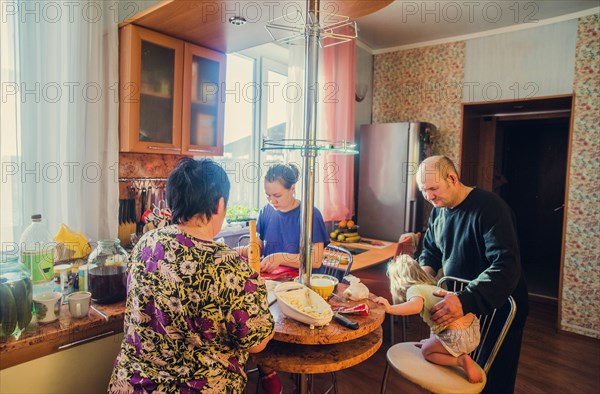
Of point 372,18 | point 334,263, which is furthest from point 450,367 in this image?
point 372,18

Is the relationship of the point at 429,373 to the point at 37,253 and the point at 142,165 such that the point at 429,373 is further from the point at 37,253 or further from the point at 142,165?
the point at 142,165

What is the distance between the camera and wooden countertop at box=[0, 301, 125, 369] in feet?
4.35

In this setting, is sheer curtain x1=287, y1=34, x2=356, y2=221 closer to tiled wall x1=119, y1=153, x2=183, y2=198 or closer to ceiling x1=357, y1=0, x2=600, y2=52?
ceiling x1=357, y1=0, x2=600, y2=52

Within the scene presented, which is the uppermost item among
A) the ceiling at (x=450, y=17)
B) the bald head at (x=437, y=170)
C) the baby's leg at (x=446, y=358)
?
the ceiling at (x=450, y=17)

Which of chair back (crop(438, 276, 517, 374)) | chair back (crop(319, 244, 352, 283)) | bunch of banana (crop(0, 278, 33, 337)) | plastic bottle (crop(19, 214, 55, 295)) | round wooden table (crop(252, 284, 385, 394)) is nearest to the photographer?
round wooden table (crop(252, 284, 385, 394))

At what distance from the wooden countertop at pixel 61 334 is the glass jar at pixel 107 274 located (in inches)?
1.8

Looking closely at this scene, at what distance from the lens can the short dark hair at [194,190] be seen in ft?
3.79

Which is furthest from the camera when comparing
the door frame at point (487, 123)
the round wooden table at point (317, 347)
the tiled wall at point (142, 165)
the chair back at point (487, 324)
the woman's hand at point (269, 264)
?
the door frame at point (487, 123)

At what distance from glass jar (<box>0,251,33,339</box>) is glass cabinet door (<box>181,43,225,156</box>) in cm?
125

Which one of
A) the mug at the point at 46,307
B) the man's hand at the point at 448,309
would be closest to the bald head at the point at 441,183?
the man's hand at the point at 448,309

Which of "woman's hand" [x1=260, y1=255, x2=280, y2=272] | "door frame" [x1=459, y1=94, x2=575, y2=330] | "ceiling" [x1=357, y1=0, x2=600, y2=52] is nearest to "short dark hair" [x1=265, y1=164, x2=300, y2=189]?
"woman's hand" [x1=260, y1=255, x2=280, y2=272]

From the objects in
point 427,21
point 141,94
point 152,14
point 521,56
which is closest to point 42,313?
point 141,94

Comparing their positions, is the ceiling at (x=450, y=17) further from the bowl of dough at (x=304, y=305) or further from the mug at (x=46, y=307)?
the mug at (x=46, y=307)

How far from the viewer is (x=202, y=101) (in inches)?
101
